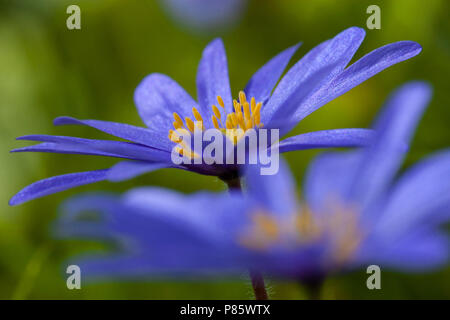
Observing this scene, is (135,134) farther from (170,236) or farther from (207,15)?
(207,15)

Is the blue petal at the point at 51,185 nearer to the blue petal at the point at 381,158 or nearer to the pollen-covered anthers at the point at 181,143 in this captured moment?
the pollen-covered anthers at the point at 181,143

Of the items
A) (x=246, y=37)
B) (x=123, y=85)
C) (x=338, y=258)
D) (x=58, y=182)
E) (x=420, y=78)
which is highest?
(x=246, y=37)

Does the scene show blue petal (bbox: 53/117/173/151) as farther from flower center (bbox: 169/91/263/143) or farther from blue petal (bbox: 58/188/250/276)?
blue petal (bbox: 58/188/250/276)

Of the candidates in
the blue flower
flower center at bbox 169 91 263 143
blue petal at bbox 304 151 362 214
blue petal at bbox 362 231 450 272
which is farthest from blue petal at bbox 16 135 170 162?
blue petal at bbox 362 231 450 272

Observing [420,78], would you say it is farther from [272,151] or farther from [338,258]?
[338,258]
